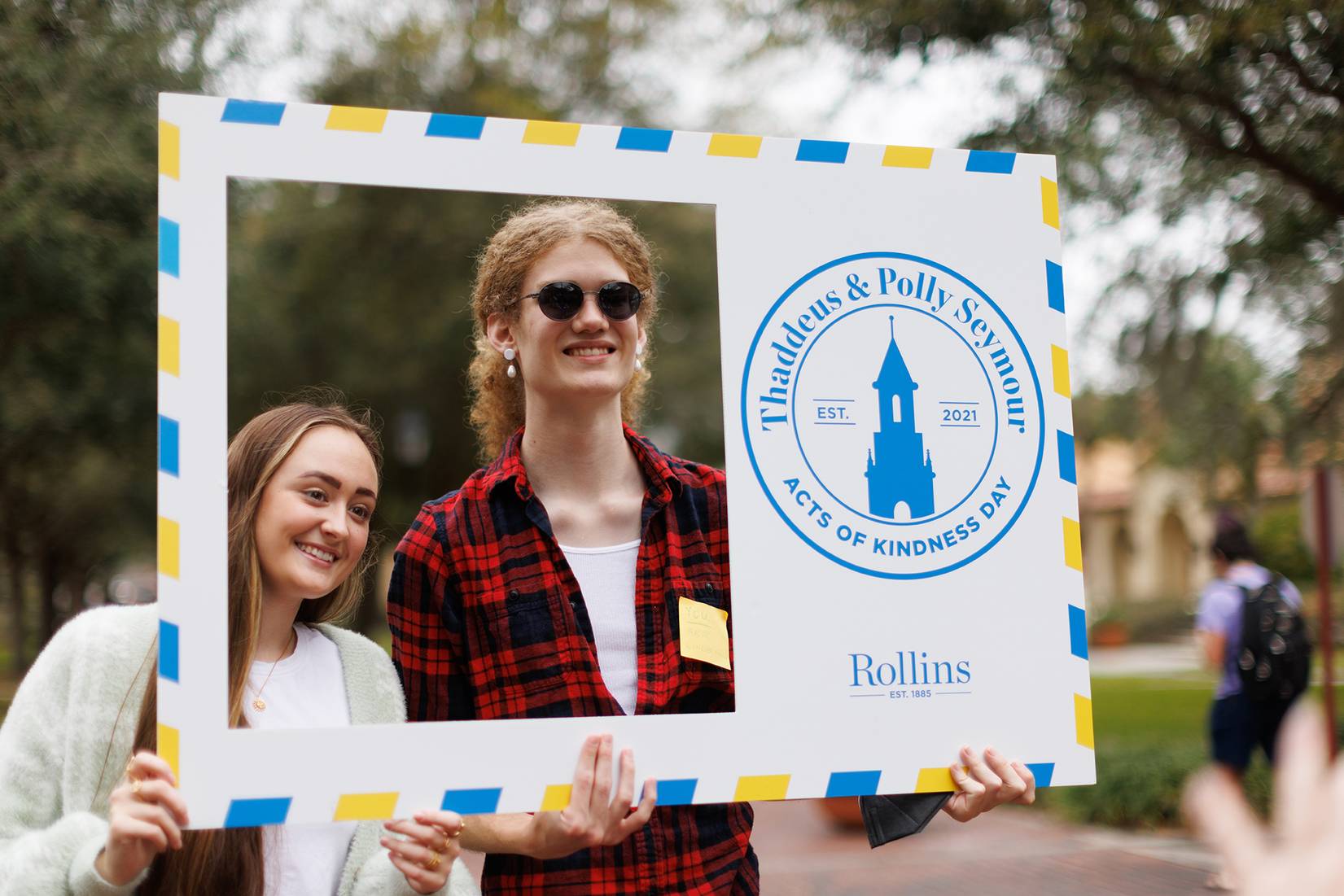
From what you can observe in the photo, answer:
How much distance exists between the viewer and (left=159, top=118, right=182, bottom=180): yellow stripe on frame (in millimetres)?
2094

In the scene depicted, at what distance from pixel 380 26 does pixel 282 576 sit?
12285 mm

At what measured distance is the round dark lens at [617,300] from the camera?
233 cm

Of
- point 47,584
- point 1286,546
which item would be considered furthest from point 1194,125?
point 1286,546

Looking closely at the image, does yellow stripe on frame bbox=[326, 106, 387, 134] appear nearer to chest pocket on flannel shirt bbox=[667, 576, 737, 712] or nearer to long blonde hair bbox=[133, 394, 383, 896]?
long blonde hair bbox=[133, 394, 383, 896]

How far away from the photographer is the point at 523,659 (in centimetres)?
229

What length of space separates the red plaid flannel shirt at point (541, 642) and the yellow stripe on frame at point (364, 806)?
26cm

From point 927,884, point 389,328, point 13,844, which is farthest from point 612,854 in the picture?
point 389,328

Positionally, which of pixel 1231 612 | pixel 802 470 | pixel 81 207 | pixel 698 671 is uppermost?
pixel 81 207

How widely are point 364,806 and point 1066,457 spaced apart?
1.49 m

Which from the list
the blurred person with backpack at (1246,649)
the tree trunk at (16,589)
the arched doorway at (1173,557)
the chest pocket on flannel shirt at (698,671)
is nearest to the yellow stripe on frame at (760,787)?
the chest pocket on flannel shirt at (698,671)

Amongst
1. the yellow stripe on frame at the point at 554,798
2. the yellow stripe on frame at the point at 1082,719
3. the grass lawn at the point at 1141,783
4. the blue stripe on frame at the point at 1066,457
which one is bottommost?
the grass lawn at the point at 1141,783

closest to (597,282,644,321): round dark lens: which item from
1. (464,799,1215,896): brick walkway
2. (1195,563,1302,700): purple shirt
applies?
(464,799,1215,896): brick walkway

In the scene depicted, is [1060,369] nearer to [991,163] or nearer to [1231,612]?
[991,163]

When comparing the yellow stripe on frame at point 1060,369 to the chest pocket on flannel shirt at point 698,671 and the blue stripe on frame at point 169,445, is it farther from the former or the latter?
the blue stripe on frame at point 169,445
